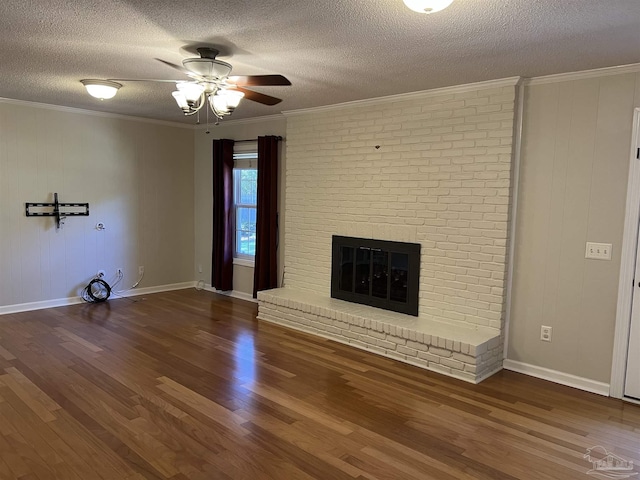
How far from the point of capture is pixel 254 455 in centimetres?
252

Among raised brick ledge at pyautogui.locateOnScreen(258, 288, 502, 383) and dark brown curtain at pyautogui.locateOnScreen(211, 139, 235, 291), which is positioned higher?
dark brown curtain at pyautogui.locateOnScreen(211, 139, 235, 291)

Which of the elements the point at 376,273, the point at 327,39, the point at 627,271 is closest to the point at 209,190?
the point at 376,273

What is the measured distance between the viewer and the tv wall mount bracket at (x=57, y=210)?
5.33 metres

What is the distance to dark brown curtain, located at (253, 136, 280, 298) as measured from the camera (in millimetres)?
5602

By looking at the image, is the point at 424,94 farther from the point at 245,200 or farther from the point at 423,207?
the point at 245,200

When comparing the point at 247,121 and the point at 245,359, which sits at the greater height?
the point at 247,121

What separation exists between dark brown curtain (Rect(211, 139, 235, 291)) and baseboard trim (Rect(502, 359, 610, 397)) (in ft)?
12.2

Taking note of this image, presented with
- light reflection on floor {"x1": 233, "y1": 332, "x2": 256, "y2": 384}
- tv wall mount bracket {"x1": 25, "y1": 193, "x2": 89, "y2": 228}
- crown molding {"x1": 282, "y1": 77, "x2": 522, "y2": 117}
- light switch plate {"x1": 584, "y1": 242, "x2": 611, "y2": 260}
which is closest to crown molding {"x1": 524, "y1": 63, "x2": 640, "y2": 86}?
crown molding {"x1": 282, "y1": 77, "x2": 522, "y2": 117}

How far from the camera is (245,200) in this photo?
628 centimetres

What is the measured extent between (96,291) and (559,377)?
204 inches

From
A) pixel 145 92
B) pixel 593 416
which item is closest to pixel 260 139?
pixel 145 92

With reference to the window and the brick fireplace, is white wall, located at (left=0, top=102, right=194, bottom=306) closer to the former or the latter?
the window

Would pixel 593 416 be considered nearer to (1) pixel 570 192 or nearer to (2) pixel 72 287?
(1) pixel 570 192

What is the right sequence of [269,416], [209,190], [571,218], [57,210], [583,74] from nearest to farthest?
[269,416]
[583,74]
[571,218]
[57,210]
[209,190]
